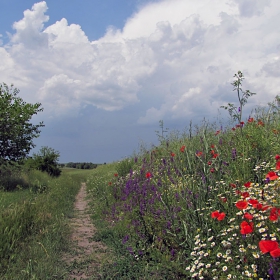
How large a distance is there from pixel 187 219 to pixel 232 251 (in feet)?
2.30

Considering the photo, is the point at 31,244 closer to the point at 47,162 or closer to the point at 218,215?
the point at 218,215

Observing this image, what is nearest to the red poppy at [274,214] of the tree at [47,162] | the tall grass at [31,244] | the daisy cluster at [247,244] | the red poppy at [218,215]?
the daisy cluster at [247,244]

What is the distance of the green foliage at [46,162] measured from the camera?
20.3 m

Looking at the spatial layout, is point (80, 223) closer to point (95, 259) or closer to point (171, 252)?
point (95, 259)

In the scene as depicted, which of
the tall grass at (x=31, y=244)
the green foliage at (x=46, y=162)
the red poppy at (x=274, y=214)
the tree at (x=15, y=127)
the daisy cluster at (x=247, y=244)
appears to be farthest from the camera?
the green foliage at (x=46, y=162)

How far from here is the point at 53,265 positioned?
4082mm

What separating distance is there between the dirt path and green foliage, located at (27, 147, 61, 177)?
14298 millimetres

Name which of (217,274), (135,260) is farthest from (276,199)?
(135,260)

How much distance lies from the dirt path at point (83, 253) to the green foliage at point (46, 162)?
46.9ft

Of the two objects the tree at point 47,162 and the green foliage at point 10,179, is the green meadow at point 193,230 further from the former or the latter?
the tree at point 47,162

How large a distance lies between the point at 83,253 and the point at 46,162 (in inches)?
654

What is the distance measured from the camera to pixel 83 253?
4711 mm

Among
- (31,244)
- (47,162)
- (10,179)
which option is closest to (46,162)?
(47,162)

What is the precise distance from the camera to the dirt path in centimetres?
403
